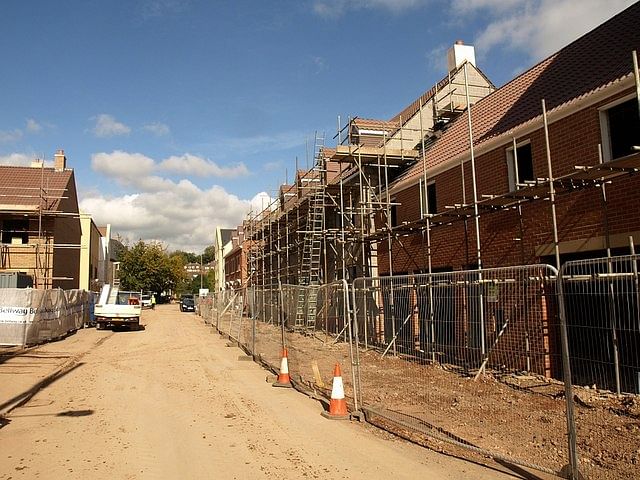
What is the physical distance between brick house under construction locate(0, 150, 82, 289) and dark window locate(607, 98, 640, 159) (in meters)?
25.0

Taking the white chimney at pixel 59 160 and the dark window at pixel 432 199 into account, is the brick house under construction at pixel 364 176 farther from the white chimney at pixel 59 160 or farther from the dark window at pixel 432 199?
the white chimney at pixel 59 160

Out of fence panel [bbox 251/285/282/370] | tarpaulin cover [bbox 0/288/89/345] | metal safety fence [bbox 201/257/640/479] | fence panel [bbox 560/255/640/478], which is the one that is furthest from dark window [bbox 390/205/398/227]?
tarpaulin cover [bbox 0/288/89/345]

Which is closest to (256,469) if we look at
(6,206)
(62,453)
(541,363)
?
(62,453)

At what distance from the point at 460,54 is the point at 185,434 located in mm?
20263

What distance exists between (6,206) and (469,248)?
2359cm

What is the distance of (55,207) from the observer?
28.4 meters

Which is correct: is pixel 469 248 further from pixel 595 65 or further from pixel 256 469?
pixel 256 469

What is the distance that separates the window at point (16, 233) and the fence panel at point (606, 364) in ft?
92.8

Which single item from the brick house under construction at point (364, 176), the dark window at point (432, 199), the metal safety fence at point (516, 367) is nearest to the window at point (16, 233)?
the brick house under construction at point (364, 176)

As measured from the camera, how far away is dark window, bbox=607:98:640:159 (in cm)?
953

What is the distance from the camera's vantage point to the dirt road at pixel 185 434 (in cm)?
556

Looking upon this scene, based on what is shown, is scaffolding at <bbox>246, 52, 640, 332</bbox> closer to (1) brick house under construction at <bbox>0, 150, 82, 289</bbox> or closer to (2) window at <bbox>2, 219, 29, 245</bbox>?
(1) brick house under construction at <bbox>0, 150, 82, 289</bbox>

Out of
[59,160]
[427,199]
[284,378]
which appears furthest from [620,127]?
[59,160]

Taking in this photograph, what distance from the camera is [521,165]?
12414 millimetres
